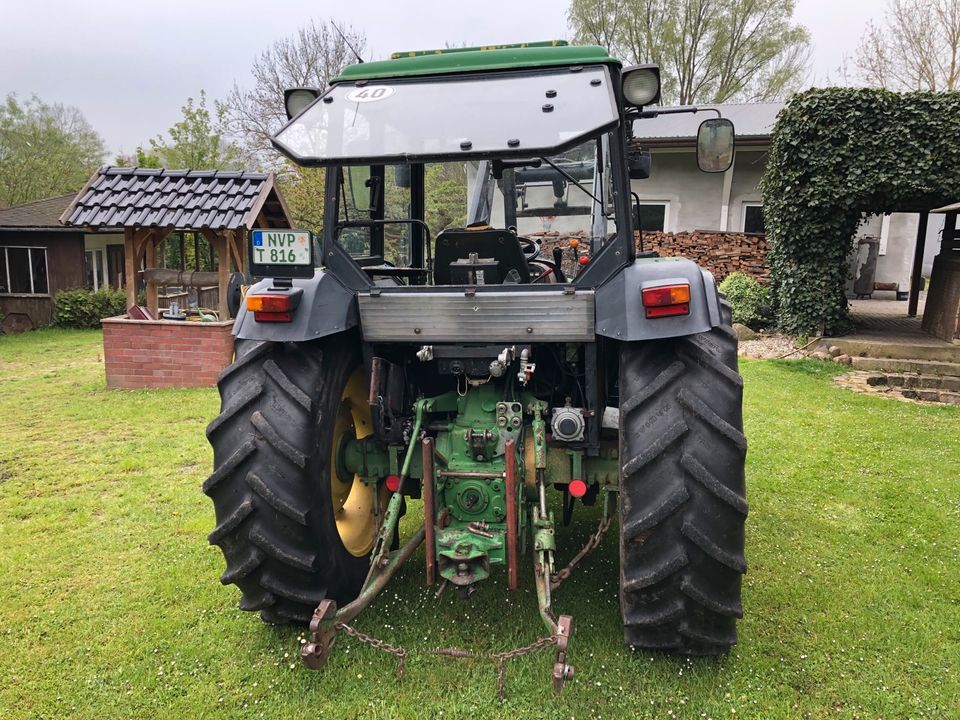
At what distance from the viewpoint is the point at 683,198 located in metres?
15.4

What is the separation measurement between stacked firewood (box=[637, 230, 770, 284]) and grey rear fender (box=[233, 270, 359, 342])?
1216 cm

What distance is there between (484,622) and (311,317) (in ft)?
5.28

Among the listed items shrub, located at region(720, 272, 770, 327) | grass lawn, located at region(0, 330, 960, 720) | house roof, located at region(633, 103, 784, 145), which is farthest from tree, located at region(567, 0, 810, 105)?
grass lawn, located at region(0, 330, 960, 720)

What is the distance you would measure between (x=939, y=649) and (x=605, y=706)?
1583mm

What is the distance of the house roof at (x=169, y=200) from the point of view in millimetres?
9211

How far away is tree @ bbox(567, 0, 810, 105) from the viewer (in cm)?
2377

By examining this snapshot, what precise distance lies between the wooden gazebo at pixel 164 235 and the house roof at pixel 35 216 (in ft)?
25.0

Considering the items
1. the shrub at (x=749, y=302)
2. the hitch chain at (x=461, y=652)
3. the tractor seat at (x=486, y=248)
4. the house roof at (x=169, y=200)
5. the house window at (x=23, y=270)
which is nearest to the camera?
the hitch chain at (x=461, y=652)

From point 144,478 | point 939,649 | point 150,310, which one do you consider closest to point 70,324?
point 150,310

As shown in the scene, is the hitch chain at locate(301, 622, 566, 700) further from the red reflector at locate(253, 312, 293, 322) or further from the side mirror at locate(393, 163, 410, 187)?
the side mirror at locate(393, 163, 410, 187)

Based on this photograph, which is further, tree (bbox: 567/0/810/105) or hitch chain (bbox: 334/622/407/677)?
tree (bbox: 567/0/810/105)

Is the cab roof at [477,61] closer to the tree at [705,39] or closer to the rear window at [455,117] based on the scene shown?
the rear window at [455,117]

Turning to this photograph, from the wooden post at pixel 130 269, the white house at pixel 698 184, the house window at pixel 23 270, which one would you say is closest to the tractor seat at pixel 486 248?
the wooden post at pixel 130 269

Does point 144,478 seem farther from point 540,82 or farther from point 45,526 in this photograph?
point 540,82
